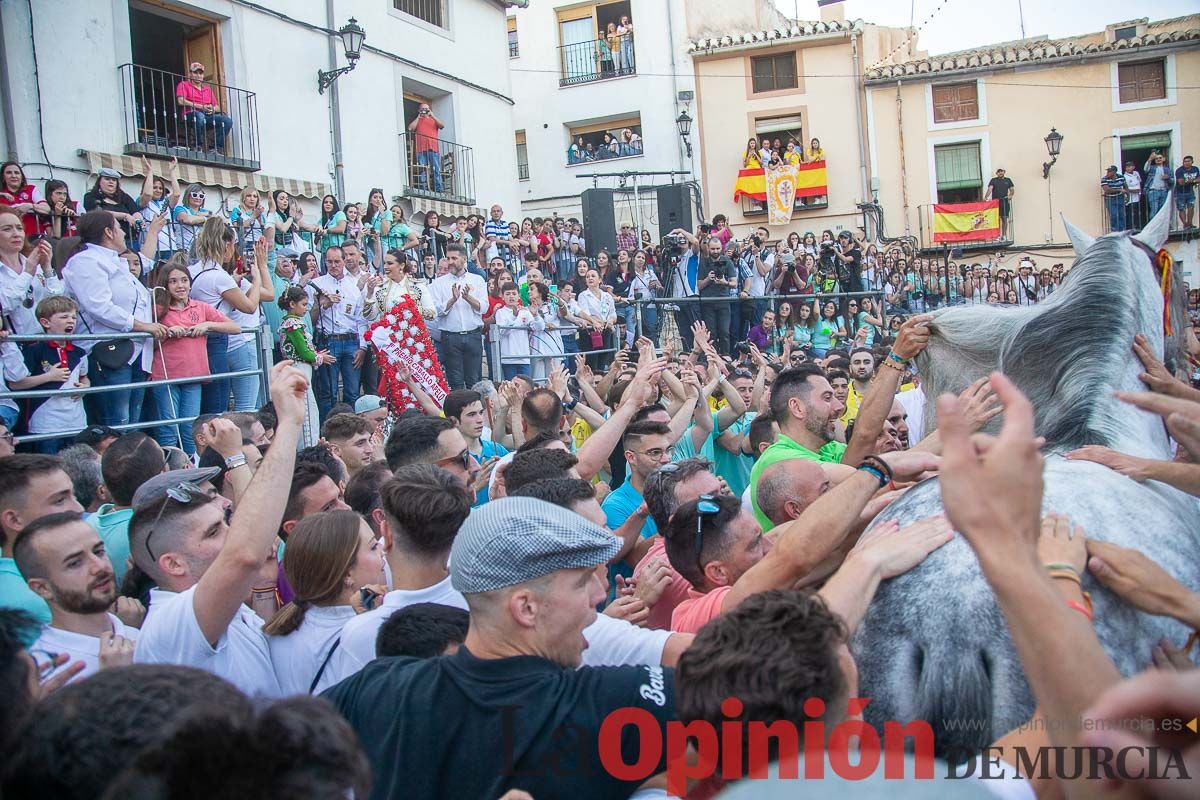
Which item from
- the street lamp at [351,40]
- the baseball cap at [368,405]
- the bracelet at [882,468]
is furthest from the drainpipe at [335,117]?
the bracelet at [882,468]

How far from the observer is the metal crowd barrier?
6.94 m

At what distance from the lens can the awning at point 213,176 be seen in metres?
13.4

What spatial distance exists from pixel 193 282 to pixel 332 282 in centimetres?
198

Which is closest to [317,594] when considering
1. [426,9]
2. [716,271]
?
[716,271]

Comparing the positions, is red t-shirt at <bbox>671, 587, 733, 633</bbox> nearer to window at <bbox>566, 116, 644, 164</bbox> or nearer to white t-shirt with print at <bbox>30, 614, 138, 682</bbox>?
white t-shirt with print at <bbox>30, 614, 138, 682</bbox>

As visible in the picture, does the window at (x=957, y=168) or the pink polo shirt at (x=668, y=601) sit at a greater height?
the window at (x=957, y=168)

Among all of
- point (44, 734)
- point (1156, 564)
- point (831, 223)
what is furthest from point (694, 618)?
point (831, 223)

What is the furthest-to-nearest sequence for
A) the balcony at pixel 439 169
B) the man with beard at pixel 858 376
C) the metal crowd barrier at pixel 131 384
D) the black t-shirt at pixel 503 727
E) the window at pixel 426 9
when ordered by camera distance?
the window at pixel 426 9
the balcony at pixel 439 169
the man with beard at pixel 858 376
the metal crowd barrier at pixel 131 384
the black t-shirt at pixel 503 727

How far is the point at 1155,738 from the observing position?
4.70ft

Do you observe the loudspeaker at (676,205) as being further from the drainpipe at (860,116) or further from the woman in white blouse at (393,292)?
the woman in white blouse at (393,292)

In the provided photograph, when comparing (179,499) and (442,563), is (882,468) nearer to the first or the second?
(442,563)

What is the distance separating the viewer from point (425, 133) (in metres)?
19.4

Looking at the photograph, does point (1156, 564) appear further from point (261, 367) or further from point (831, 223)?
point (831, 223)

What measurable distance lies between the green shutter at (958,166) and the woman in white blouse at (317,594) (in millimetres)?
29403
